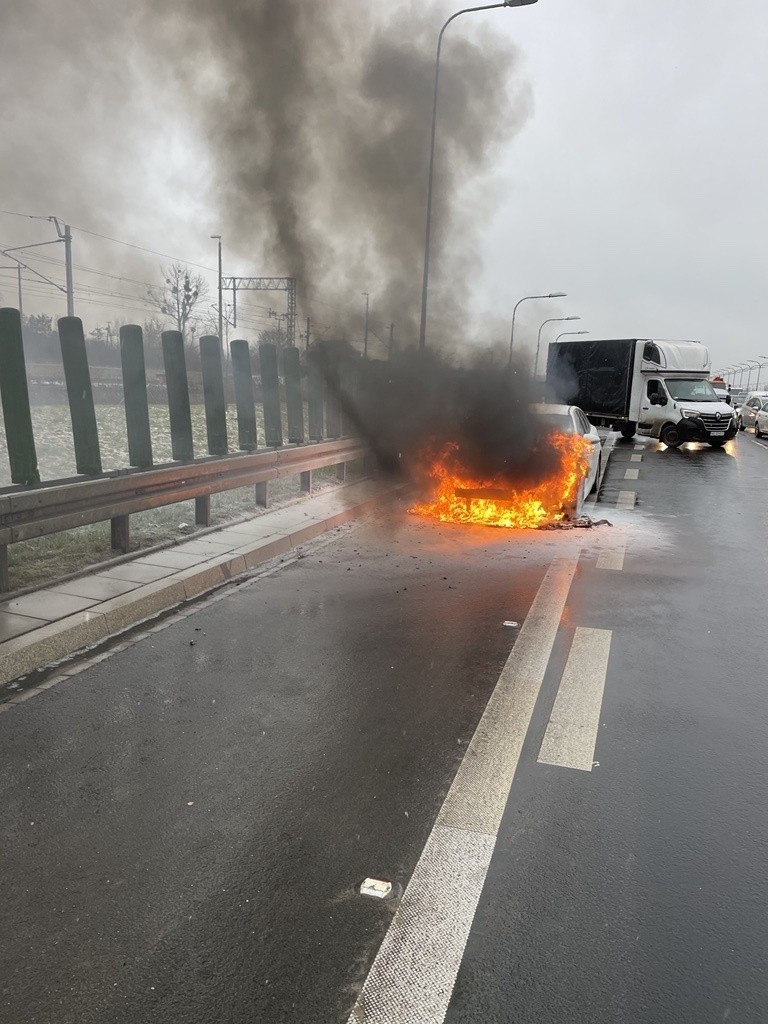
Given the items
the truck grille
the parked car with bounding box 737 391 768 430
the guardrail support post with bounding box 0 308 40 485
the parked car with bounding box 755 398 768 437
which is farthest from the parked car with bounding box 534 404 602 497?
the parked car with bounding box 737 391 768 430

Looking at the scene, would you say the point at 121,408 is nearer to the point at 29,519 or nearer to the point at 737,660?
the point at 29,519

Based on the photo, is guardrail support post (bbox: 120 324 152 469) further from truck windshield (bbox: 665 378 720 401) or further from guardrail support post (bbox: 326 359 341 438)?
truck windshield (bbox: 665 378 720 401)

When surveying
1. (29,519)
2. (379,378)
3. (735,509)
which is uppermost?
(379,378)

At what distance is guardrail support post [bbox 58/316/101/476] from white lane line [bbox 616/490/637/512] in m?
7.49

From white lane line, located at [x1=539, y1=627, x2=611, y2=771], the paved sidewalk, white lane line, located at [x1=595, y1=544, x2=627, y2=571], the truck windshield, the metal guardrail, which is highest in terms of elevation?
the truck windshield

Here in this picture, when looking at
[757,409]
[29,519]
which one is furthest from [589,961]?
[757,409]

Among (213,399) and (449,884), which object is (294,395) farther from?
(449,884)

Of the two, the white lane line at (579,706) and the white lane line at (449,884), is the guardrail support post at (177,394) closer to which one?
the white lane line at (579,706)

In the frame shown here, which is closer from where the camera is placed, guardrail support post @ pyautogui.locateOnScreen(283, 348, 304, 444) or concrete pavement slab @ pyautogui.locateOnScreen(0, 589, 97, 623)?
concrete pavement slab @ pyautogui.locateOnScreen(0, 589, 97, 623)

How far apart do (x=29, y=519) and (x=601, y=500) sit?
8867 mm

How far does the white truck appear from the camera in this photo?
21.3 meters

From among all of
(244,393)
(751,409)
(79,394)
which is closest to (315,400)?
(244,393)

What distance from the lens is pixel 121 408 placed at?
18297 mm

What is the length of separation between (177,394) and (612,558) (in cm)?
510
